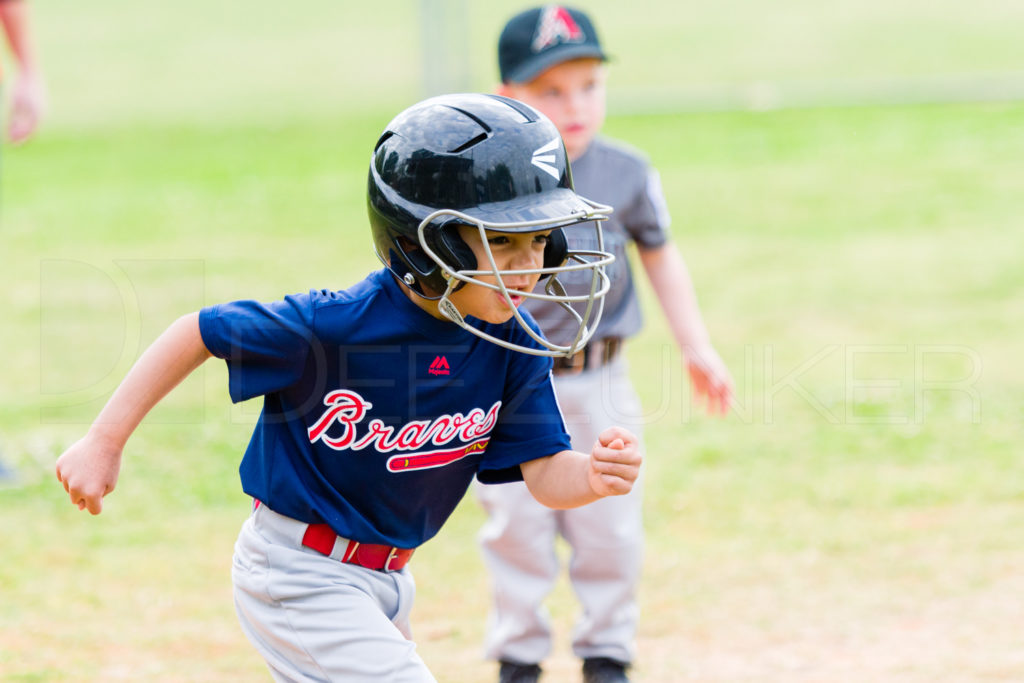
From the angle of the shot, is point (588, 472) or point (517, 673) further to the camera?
point (517, 673)

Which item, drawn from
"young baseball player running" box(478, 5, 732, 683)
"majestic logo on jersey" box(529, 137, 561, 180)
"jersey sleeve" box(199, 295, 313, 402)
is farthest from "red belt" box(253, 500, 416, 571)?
"young baseball player running" box(478, 5, 732, 683)

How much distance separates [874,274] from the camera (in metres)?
8.33

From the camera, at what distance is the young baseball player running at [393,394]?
2.22 meters

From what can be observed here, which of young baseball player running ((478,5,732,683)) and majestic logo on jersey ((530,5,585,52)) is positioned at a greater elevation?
majestic logo on jersey ((530,5,585,52))

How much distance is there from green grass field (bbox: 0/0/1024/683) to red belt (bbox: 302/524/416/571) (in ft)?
3.95

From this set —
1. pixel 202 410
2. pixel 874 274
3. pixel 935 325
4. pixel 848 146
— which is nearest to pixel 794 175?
pixel 848 146

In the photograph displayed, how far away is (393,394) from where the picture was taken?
7.72 ft

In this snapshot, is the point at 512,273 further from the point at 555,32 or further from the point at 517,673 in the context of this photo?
the point at 517,673

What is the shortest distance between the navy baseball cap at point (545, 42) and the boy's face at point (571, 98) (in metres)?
0.03

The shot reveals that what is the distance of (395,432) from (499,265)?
0.39m

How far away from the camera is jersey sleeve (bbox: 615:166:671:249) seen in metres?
3.48

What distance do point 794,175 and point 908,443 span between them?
618 centimetres

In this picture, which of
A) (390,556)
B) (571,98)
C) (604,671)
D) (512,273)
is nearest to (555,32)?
(571,98)

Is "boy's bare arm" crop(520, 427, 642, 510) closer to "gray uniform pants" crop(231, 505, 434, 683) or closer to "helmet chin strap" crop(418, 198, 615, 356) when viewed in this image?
"helmet chin strap" crop(418, 198, 615, 356)
